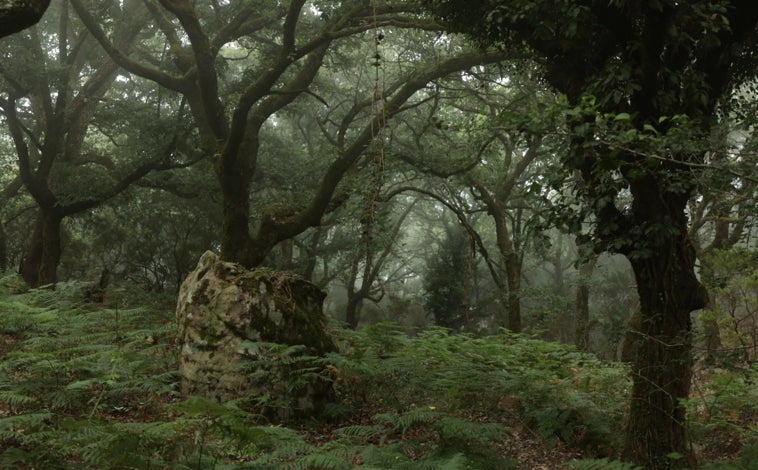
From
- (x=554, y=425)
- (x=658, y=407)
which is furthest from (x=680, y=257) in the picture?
(x=554, y=425)

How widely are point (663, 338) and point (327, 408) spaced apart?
3546 millimetres

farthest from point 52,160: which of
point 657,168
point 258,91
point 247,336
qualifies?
point 657,168

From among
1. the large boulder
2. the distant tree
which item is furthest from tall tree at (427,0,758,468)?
the distant tree

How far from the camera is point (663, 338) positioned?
5.28m

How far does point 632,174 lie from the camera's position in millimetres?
4387

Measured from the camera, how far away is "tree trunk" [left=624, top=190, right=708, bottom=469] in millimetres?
5281

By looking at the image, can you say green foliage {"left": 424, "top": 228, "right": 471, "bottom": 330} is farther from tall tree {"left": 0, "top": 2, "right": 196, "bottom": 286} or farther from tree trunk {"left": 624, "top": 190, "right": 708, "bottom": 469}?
tree trunk {"left": 624, "top": 190, "right": 708, "bottom": 469}

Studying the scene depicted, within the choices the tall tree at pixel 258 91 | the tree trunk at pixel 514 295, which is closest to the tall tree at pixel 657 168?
the tall tree at pixel 258 91

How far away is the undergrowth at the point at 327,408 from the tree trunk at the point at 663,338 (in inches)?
15.4

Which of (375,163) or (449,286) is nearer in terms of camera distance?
(375,163)

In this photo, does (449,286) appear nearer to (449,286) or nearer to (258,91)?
(449,286)

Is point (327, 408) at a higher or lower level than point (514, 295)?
lower

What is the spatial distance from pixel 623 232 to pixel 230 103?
12.0 meters

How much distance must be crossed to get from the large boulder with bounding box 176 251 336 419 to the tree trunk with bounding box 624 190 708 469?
3196mm
